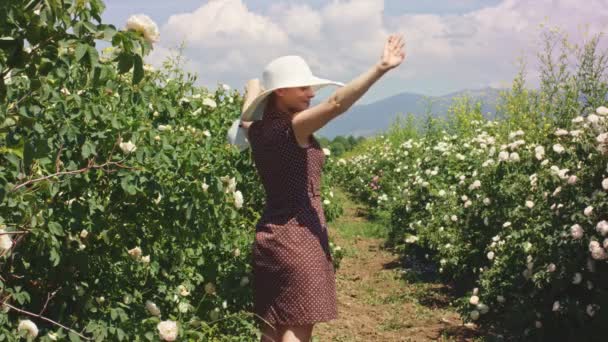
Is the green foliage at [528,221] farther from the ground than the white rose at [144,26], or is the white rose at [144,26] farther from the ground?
the white rose at [144,26]

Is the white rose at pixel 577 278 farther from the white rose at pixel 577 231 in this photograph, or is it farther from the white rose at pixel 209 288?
the white rose at pixel 209 288

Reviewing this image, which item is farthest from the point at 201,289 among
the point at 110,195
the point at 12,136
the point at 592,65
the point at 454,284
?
the point at 592,65

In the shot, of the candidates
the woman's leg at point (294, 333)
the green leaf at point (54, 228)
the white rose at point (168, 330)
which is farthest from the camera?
the woman's leg at point (294, 333)

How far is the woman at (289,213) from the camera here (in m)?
2.75

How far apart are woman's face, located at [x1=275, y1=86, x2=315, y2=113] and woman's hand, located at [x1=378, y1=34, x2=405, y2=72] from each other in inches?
18.7

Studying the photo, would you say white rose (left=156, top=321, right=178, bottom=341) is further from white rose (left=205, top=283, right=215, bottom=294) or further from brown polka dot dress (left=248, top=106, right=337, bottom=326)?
white rose (left=205, top=283, right=215, bottom=294)

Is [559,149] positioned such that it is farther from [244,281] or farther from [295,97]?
[295,97]

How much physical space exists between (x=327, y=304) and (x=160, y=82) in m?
2.36

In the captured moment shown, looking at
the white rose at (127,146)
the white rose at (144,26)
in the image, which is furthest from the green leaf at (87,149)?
the white rose at (144,26)

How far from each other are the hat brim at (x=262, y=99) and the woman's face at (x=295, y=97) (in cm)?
4

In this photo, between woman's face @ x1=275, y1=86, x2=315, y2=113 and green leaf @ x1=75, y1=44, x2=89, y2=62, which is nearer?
green leaf @ x1=75, y1=44, x2=89, y2=62

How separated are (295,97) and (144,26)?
0.65 meters

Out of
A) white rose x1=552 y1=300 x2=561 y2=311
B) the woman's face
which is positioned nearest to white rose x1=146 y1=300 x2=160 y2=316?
the woman's face

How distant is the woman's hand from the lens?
2365 millimetres
